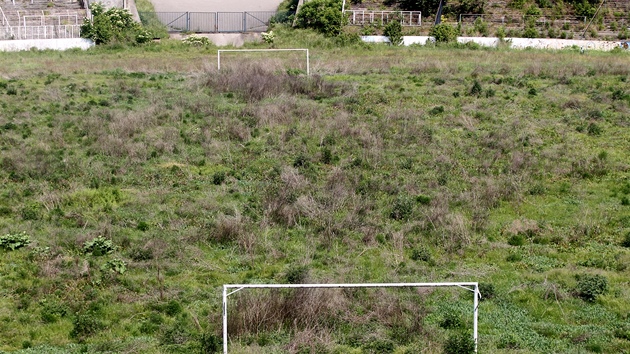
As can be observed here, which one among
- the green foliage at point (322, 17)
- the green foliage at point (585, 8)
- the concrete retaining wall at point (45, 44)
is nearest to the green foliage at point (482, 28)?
the green foliage at point (585, 8)

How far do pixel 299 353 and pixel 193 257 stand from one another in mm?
5161

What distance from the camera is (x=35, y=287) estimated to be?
58.2 ft

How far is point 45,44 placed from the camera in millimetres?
46250

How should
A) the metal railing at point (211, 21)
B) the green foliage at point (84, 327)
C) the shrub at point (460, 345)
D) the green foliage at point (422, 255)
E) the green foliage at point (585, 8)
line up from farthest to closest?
the metal railing at point (211, 21)
the green foliage at point (585, 8)
the green foliage at point (422, 255)
the green foliage at point (84, 327)
the shrub at point (460, 345)

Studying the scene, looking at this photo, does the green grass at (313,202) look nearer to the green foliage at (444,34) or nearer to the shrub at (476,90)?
the shrub at (476,90)

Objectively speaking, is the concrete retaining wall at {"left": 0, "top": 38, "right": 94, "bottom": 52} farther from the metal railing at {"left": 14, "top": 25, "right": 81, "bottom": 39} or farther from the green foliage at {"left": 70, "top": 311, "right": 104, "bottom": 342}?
the green foliage at {"left": 70, "top": 311, "right": 104, "bottom": 342}

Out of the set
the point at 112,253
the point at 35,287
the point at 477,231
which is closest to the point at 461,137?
A: the point at 477,231

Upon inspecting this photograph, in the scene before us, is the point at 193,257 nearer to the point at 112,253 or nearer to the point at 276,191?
the point at 112,253

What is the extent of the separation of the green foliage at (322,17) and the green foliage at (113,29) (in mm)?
9515

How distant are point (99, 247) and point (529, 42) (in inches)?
1343

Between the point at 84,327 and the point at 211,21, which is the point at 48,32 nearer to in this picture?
the point at 211,21

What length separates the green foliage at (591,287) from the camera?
18.0m

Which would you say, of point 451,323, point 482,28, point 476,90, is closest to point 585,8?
point 482,28

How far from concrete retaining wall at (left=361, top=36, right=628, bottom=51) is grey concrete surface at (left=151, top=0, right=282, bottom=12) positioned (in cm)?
1141
